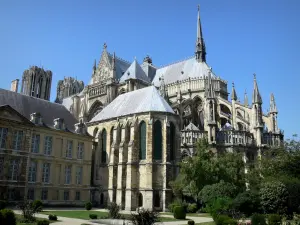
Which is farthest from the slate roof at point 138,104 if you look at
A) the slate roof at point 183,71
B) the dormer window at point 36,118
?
the slate roof at point 183,71

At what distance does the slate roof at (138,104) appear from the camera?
39737mm

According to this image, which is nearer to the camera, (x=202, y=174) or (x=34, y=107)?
(x=202, y=174)

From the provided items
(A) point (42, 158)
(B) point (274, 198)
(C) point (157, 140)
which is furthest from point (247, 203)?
(A) point (42, 158)

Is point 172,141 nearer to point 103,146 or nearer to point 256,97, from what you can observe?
point 103,146

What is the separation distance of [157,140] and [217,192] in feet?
36.8

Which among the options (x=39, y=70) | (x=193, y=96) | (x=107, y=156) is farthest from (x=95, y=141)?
(x=39, y=70)

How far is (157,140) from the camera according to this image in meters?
38.2

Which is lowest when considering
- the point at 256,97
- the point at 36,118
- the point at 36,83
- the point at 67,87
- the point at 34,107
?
the point at 36,118

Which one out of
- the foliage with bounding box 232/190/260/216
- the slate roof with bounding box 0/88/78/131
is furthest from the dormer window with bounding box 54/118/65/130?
the foliage with bounding box 232/190/260/216

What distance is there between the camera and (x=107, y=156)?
139ft

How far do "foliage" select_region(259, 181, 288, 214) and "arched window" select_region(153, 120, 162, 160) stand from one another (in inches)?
568

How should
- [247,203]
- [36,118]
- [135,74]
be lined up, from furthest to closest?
[135,74] → [36,118] → [247,203]

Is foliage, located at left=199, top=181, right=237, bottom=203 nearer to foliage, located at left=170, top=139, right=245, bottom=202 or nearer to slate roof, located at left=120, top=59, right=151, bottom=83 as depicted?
foliage, located at left=170, top=139, right=245, bottom=202

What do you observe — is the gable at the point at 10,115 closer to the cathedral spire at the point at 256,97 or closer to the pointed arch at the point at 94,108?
the pointed arch at the point at 94,108
